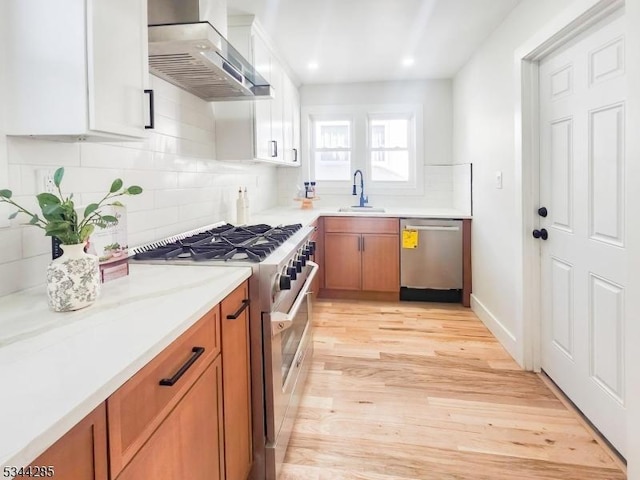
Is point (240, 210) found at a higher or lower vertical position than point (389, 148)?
lower

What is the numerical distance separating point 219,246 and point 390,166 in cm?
324

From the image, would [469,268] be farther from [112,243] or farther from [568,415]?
[112,243]

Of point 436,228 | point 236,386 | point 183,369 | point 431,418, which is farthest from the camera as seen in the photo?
point 436,228

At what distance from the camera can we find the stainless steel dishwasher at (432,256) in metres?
3.86

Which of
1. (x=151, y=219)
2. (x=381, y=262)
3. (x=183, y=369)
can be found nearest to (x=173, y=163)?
(x=151, y=219)

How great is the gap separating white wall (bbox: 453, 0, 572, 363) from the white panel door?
235 millimetres

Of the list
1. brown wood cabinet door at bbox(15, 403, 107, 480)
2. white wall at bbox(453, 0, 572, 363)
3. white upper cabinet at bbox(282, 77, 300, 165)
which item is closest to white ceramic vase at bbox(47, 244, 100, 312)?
brown wood cabinet door at bbox(15, 403, 107, 480)

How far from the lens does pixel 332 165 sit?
479 cm

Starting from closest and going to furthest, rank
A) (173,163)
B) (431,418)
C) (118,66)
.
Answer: (118,66) < (431,418) < (173,163)

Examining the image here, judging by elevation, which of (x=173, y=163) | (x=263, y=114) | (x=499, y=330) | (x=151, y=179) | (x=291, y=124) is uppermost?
(x=291, y=124)

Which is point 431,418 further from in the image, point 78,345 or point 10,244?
point 10,244

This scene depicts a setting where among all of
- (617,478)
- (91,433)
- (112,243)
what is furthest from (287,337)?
(617,478)

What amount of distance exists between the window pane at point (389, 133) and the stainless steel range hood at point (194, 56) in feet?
8.11

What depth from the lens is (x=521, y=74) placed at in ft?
8.07
